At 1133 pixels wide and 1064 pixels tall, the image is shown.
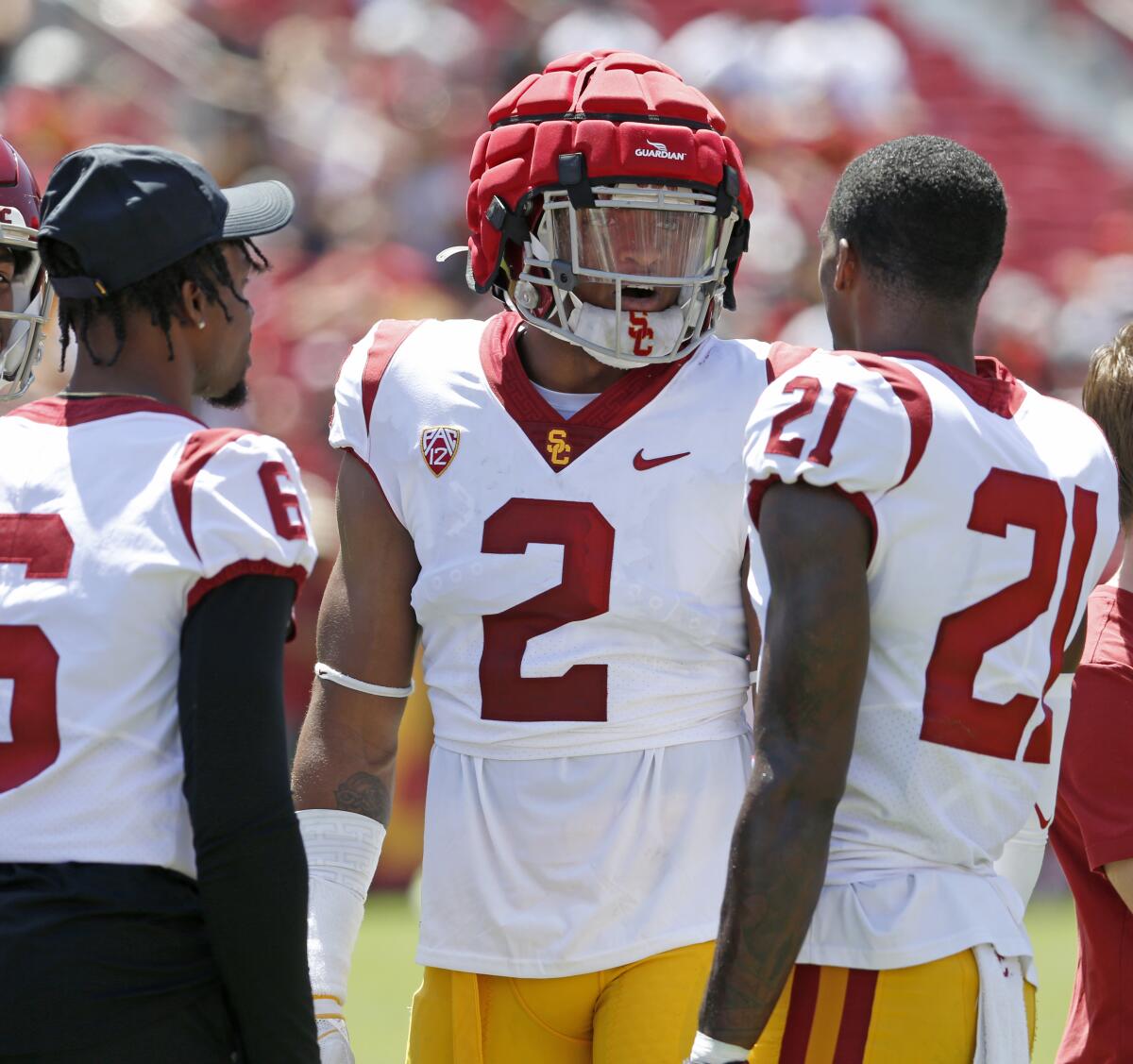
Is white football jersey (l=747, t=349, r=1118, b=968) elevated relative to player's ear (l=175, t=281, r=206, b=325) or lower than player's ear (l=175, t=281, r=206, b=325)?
lower

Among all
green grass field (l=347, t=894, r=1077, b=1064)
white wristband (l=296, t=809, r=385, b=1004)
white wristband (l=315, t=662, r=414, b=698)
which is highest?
white wristband (l=315, t=662, r=414, b=698)

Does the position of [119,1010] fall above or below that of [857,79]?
below

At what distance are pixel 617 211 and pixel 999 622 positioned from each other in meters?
0.92

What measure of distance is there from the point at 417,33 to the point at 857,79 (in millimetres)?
2652

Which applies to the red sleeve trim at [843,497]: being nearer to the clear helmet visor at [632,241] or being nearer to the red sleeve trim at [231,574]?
the red sleeve trim at [231,574]

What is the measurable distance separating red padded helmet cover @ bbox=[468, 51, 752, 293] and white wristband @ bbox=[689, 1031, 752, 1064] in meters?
1.26

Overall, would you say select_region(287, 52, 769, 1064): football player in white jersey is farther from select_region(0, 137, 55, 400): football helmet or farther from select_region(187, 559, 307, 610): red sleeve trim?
select_region(187, 559, 307, 610): red sleeve trim

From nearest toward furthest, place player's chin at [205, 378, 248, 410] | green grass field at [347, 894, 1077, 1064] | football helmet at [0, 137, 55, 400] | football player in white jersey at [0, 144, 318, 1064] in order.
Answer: football player in white jersey at [0, 144, 318, 1064] → player's chin at [205, 378, 248, 410] → football helmet at [0, 137, 55, 400] → green grass field at [347, 894, 1077, 1064]

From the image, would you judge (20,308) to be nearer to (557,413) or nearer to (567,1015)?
(557,413)

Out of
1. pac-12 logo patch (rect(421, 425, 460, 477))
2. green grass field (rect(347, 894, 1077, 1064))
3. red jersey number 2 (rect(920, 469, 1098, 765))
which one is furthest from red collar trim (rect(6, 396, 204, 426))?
green grass field (rect(347, 894, 1077, 1064))

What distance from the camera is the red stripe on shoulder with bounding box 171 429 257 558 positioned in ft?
6.21

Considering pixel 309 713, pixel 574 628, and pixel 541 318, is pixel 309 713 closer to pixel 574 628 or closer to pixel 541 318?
pixel 574 628

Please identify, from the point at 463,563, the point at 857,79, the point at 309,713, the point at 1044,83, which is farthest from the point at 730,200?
the point at 1044,83

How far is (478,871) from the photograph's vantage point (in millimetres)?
2502
